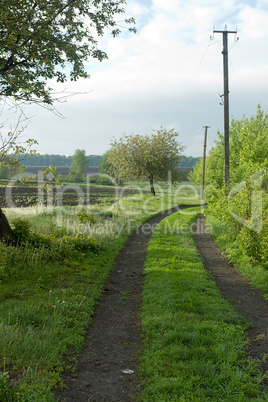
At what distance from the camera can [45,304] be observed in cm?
680

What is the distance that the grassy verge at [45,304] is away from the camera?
181 inches

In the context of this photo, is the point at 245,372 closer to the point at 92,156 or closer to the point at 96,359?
the point at 96,359

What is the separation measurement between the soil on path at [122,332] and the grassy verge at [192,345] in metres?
0.23

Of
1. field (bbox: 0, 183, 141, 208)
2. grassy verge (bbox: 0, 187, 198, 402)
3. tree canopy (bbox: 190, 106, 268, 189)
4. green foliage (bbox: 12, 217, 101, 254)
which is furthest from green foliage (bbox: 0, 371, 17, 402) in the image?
field (bbox: 0, 183, 141, 208)

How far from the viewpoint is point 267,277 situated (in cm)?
939

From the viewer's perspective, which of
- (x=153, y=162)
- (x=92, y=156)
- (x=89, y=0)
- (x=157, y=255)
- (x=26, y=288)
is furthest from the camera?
(x=92, y=156)

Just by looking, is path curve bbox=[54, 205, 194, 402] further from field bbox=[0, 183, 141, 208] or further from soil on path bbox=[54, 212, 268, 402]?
field bbox=[0, 183, 141, 208]

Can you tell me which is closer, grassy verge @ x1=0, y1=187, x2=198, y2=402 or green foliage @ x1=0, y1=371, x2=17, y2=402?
green foliage @ x1=0, y1=371, x2=17, y2=402

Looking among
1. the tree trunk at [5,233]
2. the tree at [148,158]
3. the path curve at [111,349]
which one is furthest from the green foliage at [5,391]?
the tree at [148,158]

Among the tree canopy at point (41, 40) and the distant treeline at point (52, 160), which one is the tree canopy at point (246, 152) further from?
the distant treeline at point (52, 160)

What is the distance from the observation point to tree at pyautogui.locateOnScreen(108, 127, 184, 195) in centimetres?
3650

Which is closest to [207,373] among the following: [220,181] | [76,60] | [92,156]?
[76,60]

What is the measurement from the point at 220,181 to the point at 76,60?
14667 mm

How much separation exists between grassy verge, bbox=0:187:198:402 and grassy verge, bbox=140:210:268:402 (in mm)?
1322
